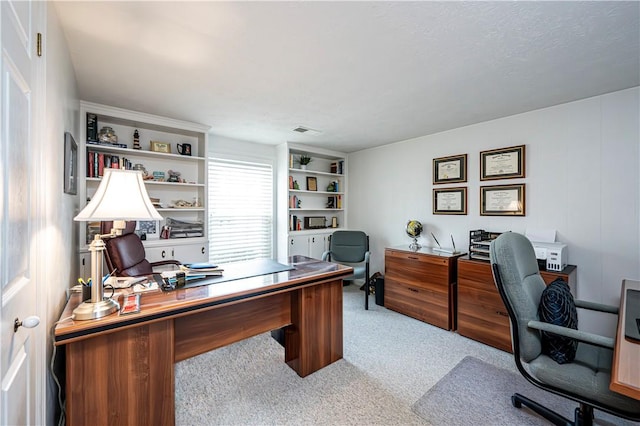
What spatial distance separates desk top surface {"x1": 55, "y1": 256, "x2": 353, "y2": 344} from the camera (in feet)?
3.84

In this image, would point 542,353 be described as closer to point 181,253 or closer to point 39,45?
point 39,45

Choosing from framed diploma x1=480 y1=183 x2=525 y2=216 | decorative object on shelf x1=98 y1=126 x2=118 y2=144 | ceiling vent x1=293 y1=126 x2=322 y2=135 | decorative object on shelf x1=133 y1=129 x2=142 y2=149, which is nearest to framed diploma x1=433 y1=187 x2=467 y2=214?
framed diploma x1=480 y1=183 x2=525 y2=216

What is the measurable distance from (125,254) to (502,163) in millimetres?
3838

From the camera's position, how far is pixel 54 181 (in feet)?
4.78

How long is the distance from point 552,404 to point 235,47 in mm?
3145

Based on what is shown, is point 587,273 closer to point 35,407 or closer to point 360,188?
point 360,188

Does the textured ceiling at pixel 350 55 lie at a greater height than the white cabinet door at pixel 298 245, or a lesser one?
greater

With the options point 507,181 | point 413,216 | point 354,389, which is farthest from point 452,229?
point 354,389

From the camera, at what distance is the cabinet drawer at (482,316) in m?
2.47

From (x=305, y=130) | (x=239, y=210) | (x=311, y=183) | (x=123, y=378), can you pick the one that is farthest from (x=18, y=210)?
(x=311, y=183)

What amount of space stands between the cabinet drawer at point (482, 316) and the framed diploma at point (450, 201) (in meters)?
0.99

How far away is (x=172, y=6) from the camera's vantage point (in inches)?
53.4

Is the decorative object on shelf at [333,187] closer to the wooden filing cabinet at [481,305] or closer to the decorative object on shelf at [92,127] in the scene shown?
the wooden filing cabinet at [481,305]

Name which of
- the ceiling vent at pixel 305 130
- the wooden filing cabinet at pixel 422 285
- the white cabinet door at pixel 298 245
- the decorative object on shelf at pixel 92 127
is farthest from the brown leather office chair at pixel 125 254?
the wooden filing cabinet at pixel 422 285
